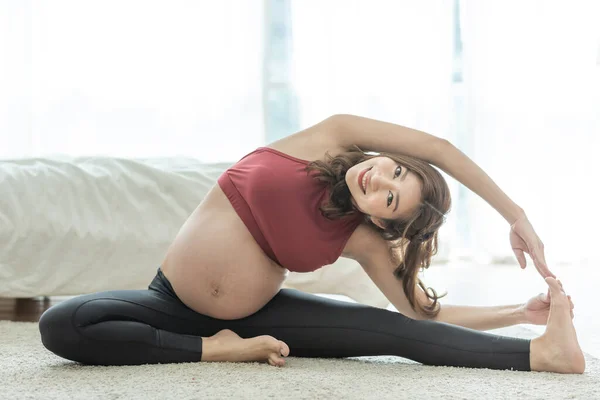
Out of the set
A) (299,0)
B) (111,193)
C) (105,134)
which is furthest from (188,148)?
(111,193)

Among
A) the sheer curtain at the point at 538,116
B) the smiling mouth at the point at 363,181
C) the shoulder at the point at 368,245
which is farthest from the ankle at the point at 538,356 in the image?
the sheer curtain at the point at 538,116

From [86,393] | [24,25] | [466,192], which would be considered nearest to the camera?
[86,393]

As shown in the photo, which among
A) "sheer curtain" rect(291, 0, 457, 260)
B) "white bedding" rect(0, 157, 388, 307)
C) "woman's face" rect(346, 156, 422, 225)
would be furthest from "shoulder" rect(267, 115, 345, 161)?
"sheer curtain" rect(291, 0, 457, 260)

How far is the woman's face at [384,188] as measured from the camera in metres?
1.51

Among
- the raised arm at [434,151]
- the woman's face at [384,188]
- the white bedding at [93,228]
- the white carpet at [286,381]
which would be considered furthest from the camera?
the white bedding at [93,228]

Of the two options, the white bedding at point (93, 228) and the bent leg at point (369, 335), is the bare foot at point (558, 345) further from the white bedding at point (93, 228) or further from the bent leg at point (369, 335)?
the white bedding at point (93, 228)

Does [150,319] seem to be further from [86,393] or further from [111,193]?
[111,193]

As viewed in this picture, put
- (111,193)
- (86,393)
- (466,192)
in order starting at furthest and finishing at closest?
(466,192) < (111,193) < (86,393)

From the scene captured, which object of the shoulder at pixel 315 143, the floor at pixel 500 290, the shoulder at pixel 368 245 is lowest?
the floor at pixel 500 290

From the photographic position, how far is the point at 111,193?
2469mm

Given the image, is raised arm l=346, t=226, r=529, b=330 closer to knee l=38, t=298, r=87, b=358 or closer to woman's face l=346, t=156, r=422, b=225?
woman's face l=346, t=156, r=422, b=225

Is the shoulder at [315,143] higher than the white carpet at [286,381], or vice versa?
the shoulder at [315,143]

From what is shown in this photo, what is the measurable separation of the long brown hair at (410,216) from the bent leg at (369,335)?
0.27 ft

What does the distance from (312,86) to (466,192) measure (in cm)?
113
